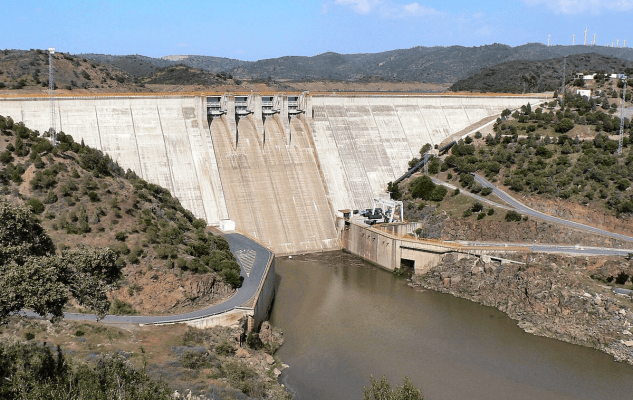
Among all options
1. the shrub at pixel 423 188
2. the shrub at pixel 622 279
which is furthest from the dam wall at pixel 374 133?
the shrub at pixel 622 279

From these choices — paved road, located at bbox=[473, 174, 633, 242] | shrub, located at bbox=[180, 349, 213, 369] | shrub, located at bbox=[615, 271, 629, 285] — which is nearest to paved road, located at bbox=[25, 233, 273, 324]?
shrub, located at bbox=[180, 349, 213, 369]

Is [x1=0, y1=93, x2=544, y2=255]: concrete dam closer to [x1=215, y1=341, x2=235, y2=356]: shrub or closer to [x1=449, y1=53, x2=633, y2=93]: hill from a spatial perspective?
[x1=215, y1=341, x2=235, y2=356]: shrub

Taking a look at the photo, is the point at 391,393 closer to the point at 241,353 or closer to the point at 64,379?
the point at 64,379

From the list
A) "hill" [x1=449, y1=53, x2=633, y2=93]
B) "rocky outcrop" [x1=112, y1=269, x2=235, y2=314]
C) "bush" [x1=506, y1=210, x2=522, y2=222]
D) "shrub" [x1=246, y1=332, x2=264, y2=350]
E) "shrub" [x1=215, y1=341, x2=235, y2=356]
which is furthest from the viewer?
"hill" [x1=449, y1=53, x2=633, y2=93]

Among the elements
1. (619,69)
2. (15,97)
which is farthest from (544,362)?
(619,69)

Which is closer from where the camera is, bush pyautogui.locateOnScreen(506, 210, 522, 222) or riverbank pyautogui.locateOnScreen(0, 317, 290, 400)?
riverbank pyautogui.locateOnScreen(0, 317, 290, 400)

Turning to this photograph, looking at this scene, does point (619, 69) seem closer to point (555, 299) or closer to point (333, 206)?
point (333, 206)

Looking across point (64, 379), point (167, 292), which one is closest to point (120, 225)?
point (167, 292)
